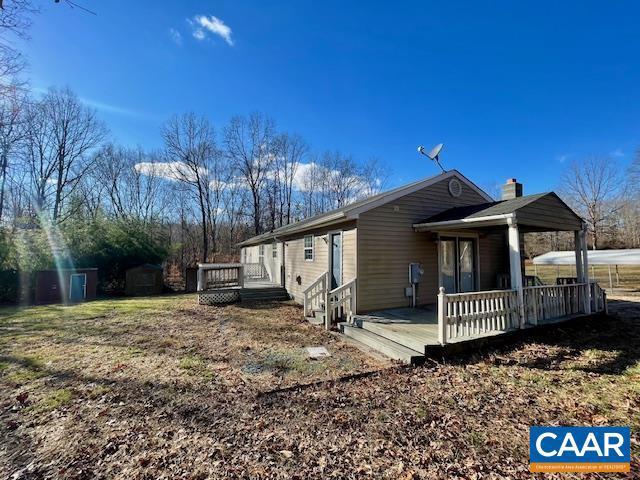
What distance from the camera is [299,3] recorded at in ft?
30.3

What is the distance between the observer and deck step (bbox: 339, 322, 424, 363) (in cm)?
515

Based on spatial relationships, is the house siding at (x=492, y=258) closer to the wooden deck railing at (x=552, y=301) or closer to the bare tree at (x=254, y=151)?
the wooden deck railing at (x=552, y=301)

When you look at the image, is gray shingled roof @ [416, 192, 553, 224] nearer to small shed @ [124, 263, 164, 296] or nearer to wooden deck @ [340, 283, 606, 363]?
wooden deck @ [340, 283, 606, 363]

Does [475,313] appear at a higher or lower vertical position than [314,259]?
lower

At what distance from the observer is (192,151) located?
27188mm

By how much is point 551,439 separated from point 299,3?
12004mm

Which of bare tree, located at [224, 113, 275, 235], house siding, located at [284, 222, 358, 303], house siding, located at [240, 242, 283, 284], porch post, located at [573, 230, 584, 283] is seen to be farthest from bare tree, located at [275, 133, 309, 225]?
porch post, located at [573, 230, 584, 283]

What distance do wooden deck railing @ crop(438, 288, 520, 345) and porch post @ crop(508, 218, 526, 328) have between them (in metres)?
0.08

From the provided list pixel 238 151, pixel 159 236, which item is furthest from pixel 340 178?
pixel 159 236

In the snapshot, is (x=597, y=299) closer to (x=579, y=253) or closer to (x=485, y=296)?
(x=579, y=253)

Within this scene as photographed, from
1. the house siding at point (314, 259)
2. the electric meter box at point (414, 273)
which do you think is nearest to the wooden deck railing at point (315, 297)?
the house siding at point (314, 259)

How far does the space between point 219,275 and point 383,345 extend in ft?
28.9

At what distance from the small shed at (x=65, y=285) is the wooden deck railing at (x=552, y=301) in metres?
18.4

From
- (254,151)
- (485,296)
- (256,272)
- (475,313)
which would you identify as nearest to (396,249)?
(485,296)
